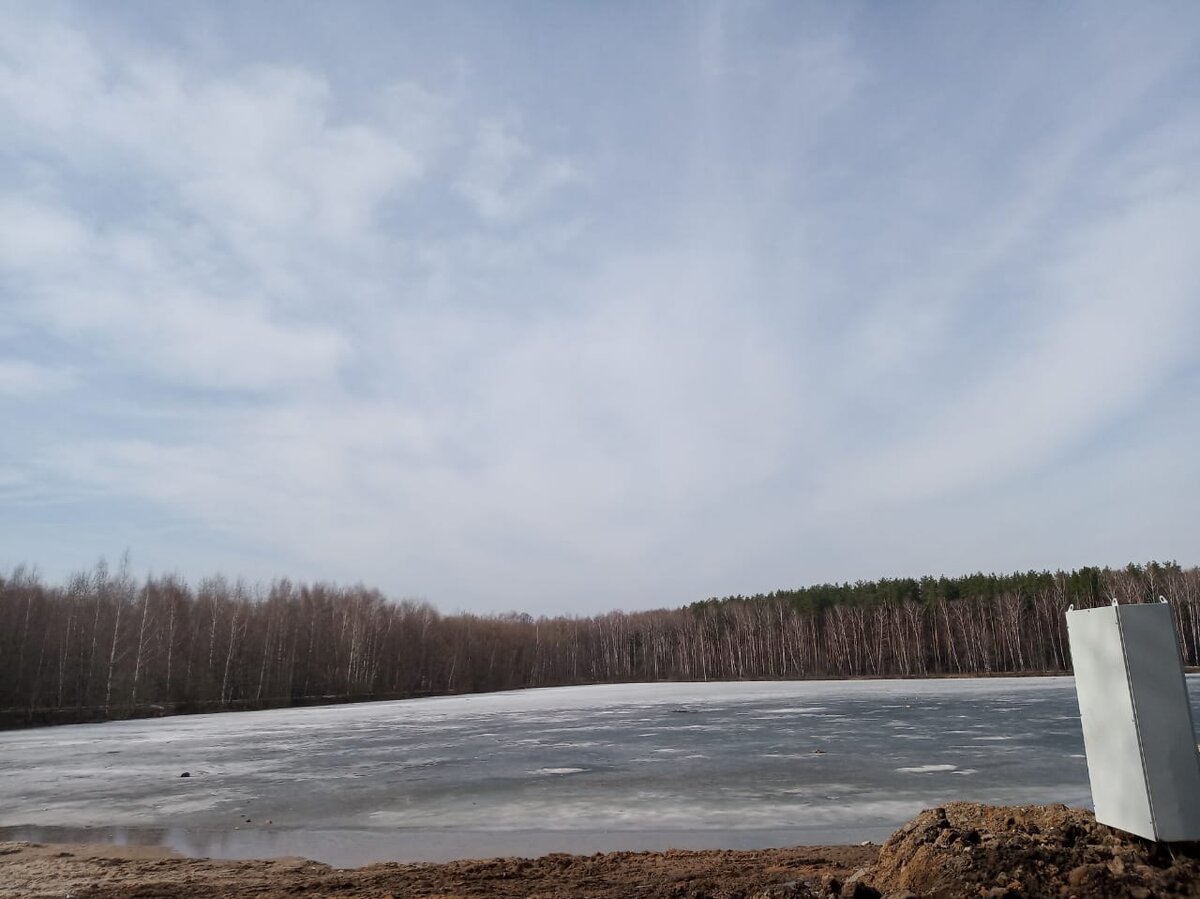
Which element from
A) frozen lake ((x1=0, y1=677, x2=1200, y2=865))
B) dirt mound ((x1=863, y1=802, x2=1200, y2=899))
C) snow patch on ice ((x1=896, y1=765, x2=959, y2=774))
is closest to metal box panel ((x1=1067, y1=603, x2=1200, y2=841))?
dirt mound ((x1=863, y1=802, x2=1200, y2=899))

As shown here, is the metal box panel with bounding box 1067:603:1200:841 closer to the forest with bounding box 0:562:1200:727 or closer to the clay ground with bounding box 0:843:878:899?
the clay ground with bounding box 0:843:878:899

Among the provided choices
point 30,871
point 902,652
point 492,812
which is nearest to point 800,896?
point 492,812

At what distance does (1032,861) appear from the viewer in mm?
4129

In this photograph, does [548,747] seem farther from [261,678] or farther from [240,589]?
[240,589]

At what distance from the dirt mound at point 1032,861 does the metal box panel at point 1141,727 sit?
0.13 metres

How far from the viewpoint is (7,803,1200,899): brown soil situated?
3.98 m

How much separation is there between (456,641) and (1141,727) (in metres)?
71.1

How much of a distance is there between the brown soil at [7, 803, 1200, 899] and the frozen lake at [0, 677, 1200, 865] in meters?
0.80

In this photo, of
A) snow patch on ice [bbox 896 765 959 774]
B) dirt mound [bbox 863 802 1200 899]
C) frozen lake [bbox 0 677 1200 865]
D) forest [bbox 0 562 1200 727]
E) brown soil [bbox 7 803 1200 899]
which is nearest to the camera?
dirt mound [bbox 863 802 1200 899]

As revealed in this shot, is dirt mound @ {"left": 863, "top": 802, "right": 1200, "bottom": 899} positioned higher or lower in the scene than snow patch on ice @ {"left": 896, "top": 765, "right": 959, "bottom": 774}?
higher

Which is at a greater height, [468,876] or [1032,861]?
[1032,861]

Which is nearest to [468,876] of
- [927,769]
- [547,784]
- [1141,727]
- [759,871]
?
[759,871]

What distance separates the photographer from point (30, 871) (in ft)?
23.2

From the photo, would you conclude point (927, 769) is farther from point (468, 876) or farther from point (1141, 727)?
point (468, 876)
